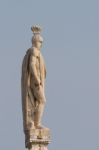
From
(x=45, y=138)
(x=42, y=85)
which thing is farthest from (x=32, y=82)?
(x=45, y=138)

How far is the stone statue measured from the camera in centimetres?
1998

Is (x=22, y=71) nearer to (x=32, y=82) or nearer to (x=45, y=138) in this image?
(x=32, y=82)

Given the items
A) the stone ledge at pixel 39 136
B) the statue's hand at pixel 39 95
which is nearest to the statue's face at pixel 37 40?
the statue's hand at pixel 39 95

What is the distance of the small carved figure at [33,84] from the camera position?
65.6ft

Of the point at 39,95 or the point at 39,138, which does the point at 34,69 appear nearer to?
the point at 39,95

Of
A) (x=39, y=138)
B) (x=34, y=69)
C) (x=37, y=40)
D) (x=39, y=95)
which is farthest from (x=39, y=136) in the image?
(x=37, y=40)

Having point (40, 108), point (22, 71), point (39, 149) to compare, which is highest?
point (22, 71)

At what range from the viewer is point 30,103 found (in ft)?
66.3

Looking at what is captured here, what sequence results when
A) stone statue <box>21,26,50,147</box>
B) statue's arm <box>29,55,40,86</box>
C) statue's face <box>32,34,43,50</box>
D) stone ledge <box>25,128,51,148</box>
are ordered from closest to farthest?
stone ledge <box>25,128,51,148</box> < stone statue <box>21,26,50,147</box> < statue's arm <box>29,55,40,86</box> < statue's face <box>32,34,43,50</box>

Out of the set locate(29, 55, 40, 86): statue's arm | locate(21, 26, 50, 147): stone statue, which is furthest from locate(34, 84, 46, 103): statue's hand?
locate(29, 55, 40, 86): statue's arm

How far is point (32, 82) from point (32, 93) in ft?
1.12

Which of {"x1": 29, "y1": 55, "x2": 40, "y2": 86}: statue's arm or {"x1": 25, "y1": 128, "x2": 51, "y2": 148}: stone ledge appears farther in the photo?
{"x1": 29, "y1": 55, "x2": 40, "y2": 86}: statue's arm

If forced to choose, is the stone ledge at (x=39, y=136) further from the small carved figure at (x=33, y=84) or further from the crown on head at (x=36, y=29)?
the crown on head at (x=36, y=29)

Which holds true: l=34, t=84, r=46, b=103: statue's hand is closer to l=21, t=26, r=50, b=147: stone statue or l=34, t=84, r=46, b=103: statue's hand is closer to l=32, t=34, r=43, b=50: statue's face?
l=21, t=26, r=50, b=147: stone statue
